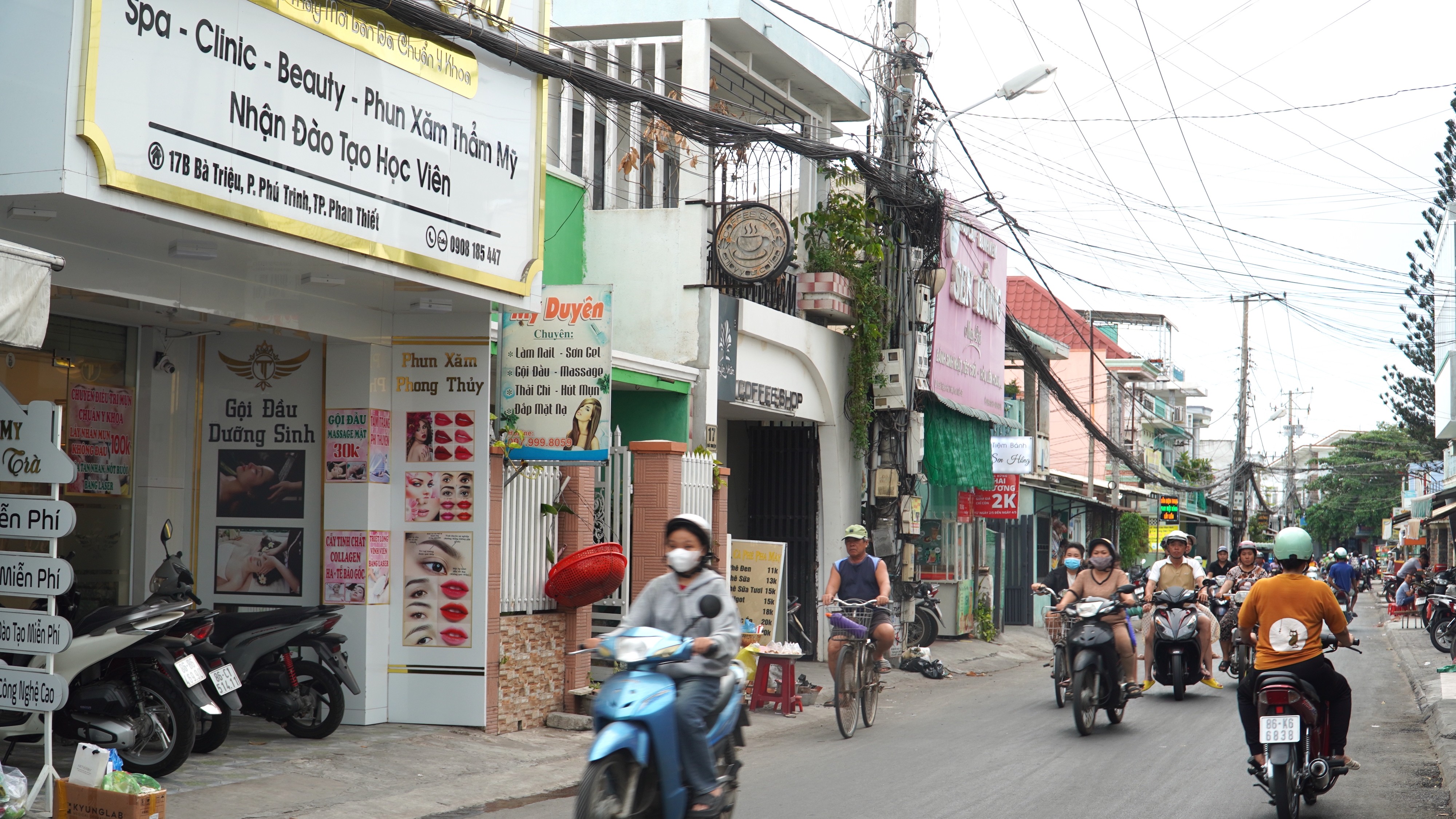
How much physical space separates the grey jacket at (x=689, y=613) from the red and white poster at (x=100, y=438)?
19.0 feet

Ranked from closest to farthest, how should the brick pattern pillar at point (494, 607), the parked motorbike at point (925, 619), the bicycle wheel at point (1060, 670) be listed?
the brick pattern pillar at point (494, 607)
the bicycle wheel at point (1060, 670)
the parked motorbike at point (925, 619)

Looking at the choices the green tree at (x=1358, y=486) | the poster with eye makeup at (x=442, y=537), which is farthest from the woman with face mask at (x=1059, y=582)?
the green tree at (x=1358, y=486)

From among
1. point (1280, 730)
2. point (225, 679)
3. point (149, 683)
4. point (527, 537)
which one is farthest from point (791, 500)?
point (1280, 730)

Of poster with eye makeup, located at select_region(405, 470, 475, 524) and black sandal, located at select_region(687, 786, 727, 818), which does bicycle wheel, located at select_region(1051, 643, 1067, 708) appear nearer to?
poster with eye makeup, located at select_region(405, 470, 475, 524)

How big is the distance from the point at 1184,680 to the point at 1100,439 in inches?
468

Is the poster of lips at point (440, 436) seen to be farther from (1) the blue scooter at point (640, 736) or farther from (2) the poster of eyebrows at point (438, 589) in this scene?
(1) the blue scooter at point (640, 736)

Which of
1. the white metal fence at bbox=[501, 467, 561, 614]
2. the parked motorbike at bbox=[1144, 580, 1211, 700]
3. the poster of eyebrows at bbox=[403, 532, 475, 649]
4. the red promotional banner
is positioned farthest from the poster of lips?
the red promotional banner

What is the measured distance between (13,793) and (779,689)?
7.70 m

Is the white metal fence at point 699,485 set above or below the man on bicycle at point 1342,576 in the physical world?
above

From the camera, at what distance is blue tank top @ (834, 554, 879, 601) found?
483 inches

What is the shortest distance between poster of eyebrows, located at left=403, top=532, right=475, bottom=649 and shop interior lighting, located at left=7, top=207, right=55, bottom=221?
167 inches

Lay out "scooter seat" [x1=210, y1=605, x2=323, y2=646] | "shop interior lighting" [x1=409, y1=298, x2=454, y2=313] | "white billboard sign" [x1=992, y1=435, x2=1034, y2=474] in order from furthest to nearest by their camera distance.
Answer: "white billboard sign" [x1=992, y1=435, x2=1034, y2=474]
"shop interior lighting" [x1=409, y1=298, x2=454, y2=313]
"scooter seat" [x1=210, y1=605, x2=323, y2=646]

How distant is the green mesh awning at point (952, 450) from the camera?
2038 centimetres

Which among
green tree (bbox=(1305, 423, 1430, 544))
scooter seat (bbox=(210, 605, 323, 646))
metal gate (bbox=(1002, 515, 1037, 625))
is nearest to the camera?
scooter seat (bbox=(210, 605, 323, 646))
